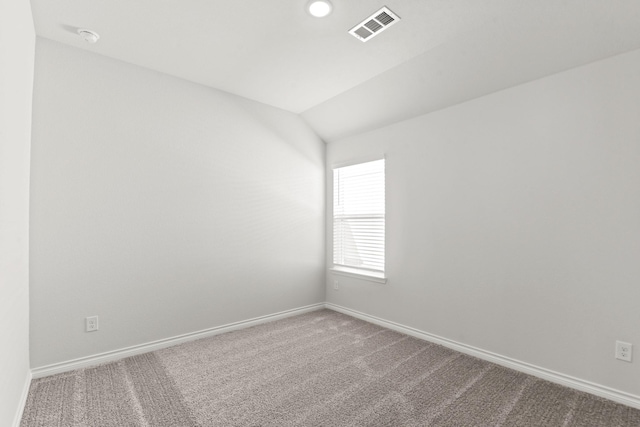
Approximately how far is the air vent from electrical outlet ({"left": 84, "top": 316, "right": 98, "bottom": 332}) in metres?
3.02

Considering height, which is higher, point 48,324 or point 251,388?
point 48,324

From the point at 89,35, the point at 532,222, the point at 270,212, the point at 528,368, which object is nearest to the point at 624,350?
the point at 528,368

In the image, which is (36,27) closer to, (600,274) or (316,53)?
(316,53)

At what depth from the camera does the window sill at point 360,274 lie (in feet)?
11.6

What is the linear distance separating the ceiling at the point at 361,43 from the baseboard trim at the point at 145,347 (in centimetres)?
247

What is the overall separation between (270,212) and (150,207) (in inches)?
49.5

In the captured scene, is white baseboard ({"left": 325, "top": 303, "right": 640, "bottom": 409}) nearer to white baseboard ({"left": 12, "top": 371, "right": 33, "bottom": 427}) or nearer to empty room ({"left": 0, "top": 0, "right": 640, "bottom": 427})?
empty room ({"left": 0, "top": 0, "right": 640, "bottom": 427})

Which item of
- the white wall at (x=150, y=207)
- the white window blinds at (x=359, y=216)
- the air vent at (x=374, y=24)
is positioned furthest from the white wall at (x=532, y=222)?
the white wall at (x=150, y=207)

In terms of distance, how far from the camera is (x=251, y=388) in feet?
7.29

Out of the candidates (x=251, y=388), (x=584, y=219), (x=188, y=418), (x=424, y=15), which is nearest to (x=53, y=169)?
(x=188, y=418)

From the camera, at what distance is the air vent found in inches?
83.7

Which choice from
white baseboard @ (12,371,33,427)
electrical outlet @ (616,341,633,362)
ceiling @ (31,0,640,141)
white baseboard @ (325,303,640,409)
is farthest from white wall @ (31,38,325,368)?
electrical outlet @ (616,341,633,362)

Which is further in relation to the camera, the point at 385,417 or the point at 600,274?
the point at 600,274

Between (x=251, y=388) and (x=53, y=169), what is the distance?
2202 millimetres
